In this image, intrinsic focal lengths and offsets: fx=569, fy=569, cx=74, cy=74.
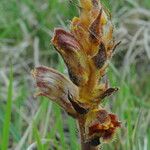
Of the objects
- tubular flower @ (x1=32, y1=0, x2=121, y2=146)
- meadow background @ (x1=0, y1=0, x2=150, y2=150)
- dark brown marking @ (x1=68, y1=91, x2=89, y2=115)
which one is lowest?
dark brown marking @ (x1=68, y1=91, x2=89, y2=115)

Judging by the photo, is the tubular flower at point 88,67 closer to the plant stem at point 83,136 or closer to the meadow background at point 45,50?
the plant stem at point 83,136

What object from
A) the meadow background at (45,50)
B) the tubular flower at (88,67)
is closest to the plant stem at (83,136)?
the tubular flower at (88,67)

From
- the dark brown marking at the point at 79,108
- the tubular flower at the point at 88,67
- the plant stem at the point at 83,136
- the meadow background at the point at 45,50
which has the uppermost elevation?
the meadow background at the point at 45,50

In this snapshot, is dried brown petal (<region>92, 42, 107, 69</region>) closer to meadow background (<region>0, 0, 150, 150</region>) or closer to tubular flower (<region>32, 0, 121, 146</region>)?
tubular flower (<region>32, 0, 121, 146</region>)

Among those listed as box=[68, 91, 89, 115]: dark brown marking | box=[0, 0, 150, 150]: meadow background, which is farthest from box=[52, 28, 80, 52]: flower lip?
box=[0, 0, 150, 150]: meadow background

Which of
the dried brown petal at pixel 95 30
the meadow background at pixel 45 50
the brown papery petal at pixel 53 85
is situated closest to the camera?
the dried brown petal at pixel 95 30

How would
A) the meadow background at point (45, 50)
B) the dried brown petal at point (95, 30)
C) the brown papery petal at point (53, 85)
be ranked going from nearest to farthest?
the dried brown petal at point (95, 30) < the brown papery petal at point (53, 85) < the meadow background at point (45, 50)

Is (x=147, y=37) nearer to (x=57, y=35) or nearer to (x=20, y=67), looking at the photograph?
(x=20, y=67)

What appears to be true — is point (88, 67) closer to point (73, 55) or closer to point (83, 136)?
point (73, 55)
